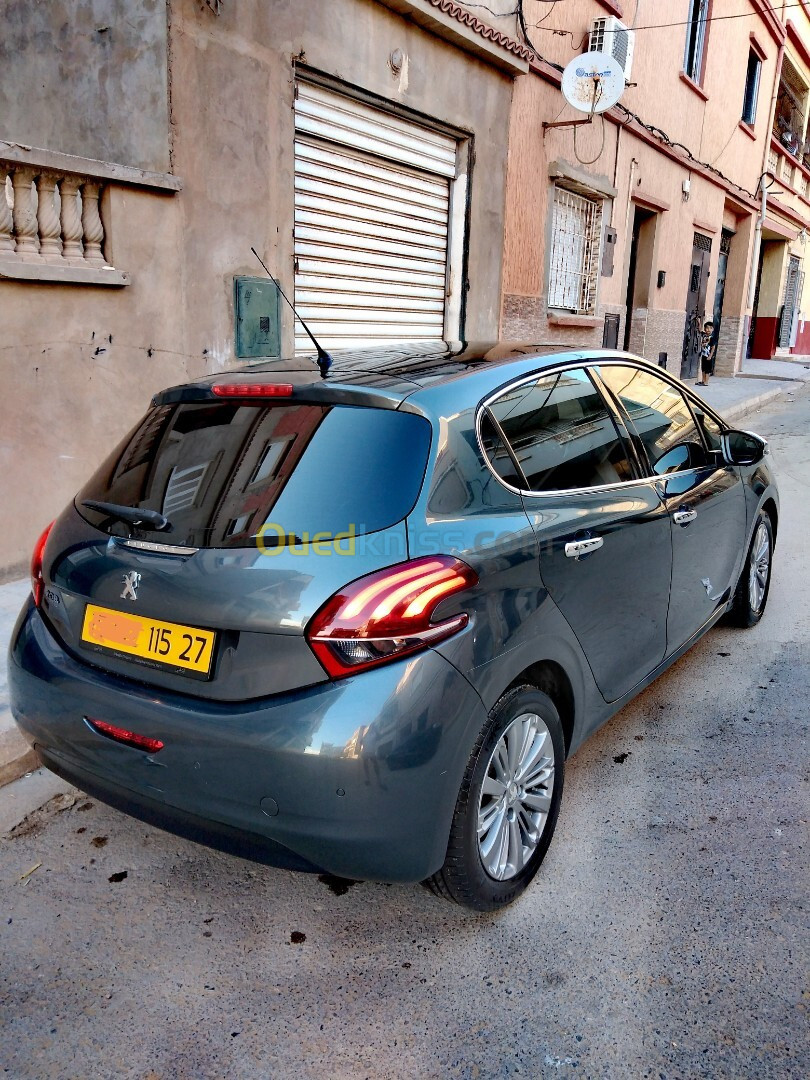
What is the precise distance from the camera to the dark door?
17031mm

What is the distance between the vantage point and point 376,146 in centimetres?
752

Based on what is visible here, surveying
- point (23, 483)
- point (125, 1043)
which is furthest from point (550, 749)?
point (23, 483)

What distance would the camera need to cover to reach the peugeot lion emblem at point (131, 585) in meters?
2.21

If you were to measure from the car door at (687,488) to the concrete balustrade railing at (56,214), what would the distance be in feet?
10.9

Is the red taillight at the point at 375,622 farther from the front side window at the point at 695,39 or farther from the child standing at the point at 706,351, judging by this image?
the child standing at the point at 706,351

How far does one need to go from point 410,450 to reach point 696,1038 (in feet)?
5.24

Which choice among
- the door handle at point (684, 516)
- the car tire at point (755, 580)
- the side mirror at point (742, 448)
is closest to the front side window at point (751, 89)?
the car tire at point (755, 580)

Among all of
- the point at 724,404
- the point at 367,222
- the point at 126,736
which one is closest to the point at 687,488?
the point at 126,736

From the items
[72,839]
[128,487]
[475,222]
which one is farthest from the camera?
[475,222]

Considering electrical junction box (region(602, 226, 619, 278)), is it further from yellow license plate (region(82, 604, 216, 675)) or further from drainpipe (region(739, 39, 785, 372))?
yellow license plate (region(82, 604, 216, 675))

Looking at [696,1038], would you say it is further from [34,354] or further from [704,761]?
[34,354]

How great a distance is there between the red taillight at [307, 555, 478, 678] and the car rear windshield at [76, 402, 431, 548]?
6.2 inches

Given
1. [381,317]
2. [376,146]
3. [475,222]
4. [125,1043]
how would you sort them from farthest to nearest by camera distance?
[475,222], [381,317], [376,146], [125,1043]

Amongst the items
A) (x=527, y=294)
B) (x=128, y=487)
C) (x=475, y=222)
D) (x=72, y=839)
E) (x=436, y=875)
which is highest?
(x=475, y=222)
